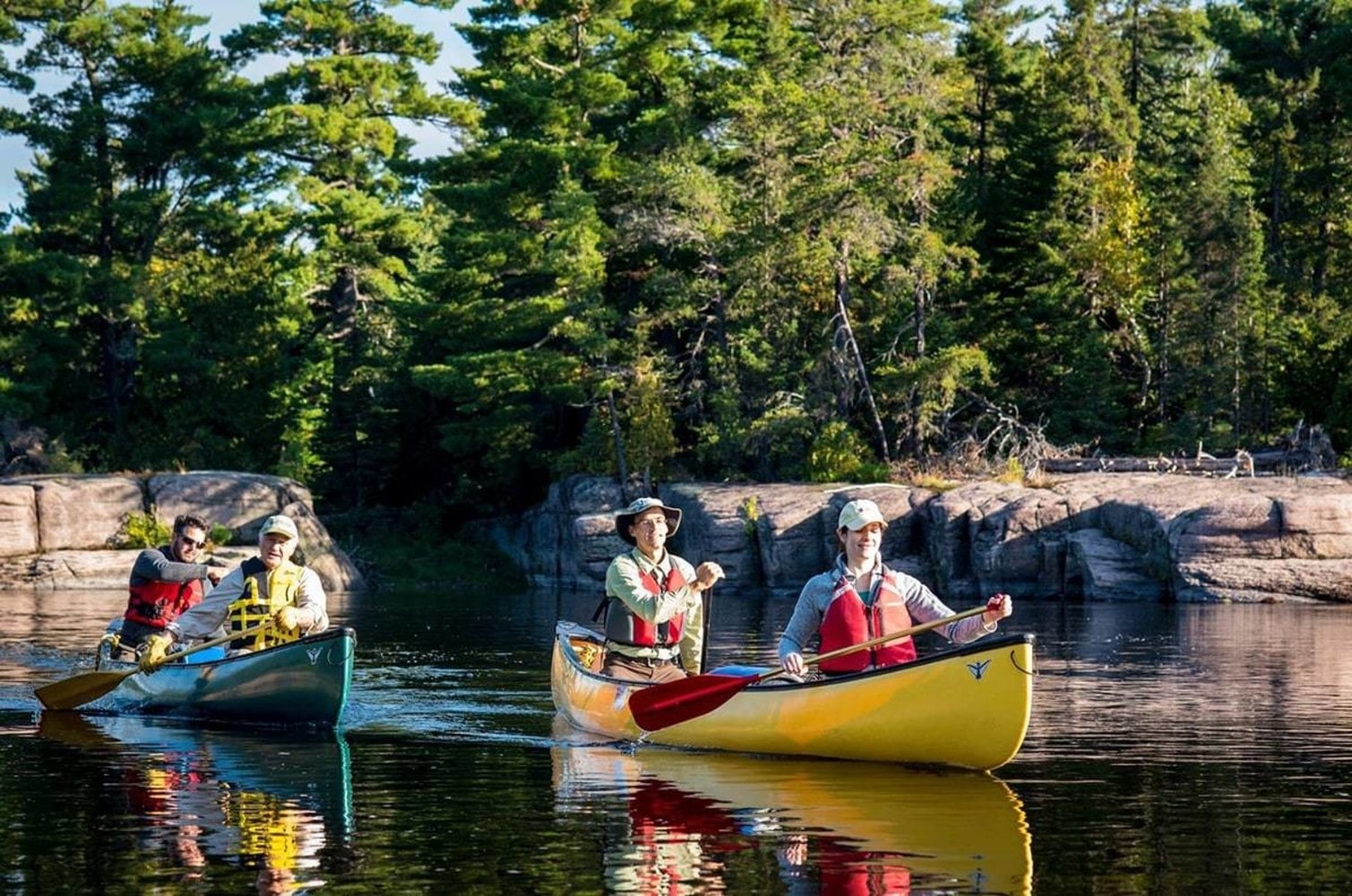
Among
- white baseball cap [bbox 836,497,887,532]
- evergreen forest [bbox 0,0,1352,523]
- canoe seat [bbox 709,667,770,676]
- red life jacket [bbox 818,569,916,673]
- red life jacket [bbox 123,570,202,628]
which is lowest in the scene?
canoe seat [bbox 709,667,770,676]

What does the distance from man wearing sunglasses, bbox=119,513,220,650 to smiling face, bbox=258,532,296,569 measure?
175cm

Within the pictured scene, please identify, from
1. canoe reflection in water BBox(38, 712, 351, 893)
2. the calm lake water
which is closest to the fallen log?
the calm lake water

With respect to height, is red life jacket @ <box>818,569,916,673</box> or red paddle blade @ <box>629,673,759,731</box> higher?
red life jacket @ <box>818,569,916,673</box>

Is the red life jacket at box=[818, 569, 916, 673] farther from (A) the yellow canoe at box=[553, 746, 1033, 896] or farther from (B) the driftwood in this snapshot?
(B) the driftwood

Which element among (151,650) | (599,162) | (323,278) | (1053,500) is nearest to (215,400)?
(323,278)

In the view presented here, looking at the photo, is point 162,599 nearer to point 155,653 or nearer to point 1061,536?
point 155,653

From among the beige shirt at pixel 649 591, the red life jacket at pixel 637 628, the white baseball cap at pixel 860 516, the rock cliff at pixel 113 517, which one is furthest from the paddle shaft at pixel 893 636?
the rock cliff at pixel 113 517

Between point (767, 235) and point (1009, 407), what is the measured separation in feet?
23.9

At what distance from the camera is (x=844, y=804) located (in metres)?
11.1

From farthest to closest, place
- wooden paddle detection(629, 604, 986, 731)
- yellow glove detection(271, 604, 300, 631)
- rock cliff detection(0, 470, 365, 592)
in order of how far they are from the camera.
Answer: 1. rock cliff detection(0, 470, 365, 592)
2. yellow glove detection(271, 604, 300, 631)
3. wooden paddle detection(629, 604, 986, 731)

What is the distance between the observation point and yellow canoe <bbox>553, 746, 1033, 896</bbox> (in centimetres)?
930

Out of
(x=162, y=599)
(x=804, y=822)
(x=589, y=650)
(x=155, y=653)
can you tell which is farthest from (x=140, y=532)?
(x=804, y=822)

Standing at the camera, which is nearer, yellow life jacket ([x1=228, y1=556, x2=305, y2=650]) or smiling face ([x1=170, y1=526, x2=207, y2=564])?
yellow life jacket ([x1=228, y1=556, x2=305, y2=650])

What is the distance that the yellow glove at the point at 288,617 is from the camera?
14.9m
